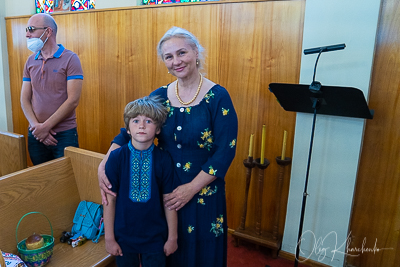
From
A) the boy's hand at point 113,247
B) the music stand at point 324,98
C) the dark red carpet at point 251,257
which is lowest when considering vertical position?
the dark red carpet at point 251,257

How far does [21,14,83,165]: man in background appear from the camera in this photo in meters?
2.13

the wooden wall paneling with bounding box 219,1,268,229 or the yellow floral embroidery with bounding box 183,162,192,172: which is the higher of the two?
the wooden wall paneling with bounding box 219,1,268,229

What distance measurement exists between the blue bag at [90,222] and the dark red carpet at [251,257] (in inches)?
40.5

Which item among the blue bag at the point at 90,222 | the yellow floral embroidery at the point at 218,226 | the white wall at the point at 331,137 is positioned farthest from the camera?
the white wall at the point at 331,137

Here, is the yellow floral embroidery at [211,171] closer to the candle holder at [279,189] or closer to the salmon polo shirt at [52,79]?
the candle holder at [279,189]

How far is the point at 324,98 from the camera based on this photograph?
173 cm

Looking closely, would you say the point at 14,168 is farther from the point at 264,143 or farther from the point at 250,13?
the point at 250,13

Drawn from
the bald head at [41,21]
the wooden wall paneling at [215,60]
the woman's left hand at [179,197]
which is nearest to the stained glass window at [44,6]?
the wooden wall paneling at [215,60]

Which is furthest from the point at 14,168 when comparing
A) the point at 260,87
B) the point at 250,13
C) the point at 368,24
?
the point at 368,24

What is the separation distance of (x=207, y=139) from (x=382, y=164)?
1418 mm

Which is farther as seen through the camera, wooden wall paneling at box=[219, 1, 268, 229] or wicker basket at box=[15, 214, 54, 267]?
wooden wall paneling at box=[219, 1, 268, 229]

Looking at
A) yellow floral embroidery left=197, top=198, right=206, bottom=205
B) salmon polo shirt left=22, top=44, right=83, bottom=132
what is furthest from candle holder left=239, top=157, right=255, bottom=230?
salmon polo shirt left=22, top=44, right=83, bottom=132

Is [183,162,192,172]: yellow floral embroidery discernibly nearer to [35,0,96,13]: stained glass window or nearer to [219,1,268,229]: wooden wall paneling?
[219,1,268,229]: wooden wall paneling

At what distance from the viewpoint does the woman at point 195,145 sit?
1.29m
